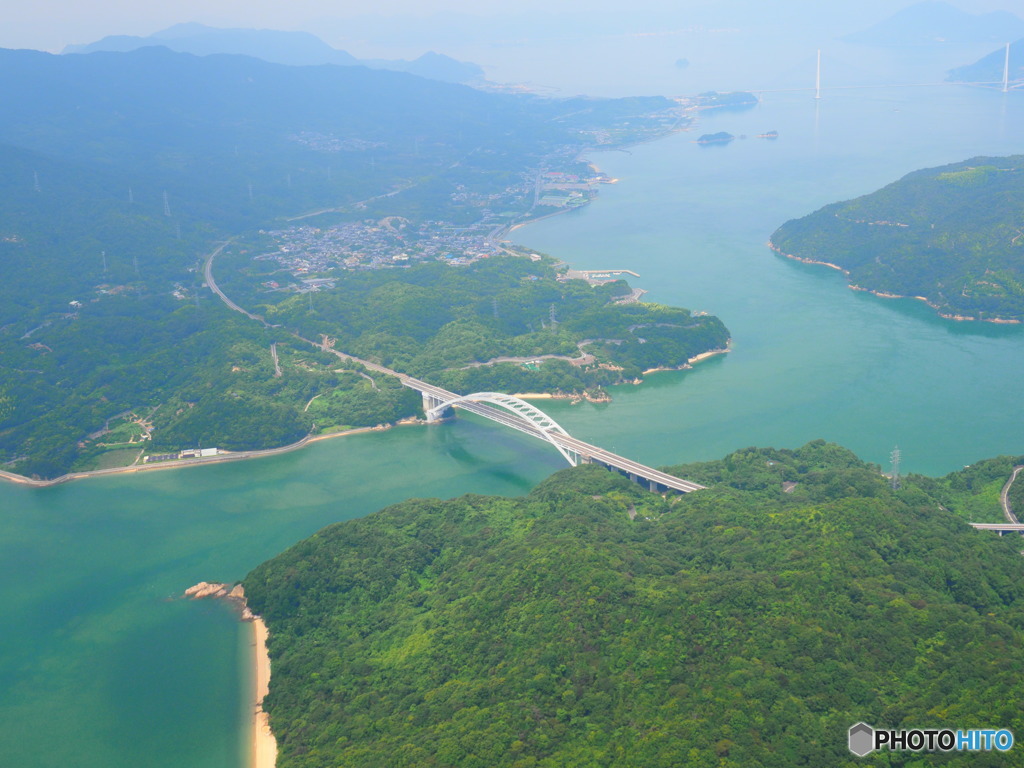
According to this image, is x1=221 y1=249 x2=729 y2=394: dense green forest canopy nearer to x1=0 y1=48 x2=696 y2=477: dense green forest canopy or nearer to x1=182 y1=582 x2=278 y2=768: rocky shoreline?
x1=0 y1=48 x2=696 y2=477: dense green forest canopy

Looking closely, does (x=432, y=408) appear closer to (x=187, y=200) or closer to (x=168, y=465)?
(x=168, y=465)

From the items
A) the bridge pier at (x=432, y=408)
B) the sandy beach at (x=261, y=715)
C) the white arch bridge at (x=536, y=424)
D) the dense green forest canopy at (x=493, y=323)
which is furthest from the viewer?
the dense green forest canopy at (x=493, y=323)

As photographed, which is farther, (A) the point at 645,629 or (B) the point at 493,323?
(B) the point at 493,323

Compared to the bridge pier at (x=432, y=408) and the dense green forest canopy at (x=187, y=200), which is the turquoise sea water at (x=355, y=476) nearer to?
the bridge pier at (x=432, y=408)

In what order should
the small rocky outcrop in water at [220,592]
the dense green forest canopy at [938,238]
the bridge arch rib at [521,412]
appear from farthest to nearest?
the dense green forest canopy at [938,238] → the bridge arch rib at [521,412] → the small rocky outcrop in water at [220,592]

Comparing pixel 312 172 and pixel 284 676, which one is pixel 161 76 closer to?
pixel 312 172

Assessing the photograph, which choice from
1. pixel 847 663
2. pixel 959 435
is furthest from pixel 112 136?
pixel 847 663

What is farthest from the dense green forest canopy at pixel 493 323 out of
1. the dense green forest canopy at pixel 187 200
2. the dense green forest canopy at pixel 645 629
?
the dense green forest canopy at pixel 645 629

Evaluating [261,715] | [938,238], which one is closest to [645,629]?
[261,715]
